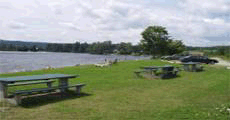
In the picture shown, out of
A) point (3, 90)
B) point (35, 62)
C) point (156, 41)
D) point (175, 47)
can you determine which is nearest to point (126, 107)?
point (3, 90)

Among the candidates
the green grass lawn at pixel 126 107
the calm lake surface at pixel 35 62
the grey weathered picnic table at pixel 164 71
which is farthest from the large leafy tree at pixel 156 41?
the green grass lawn at pixel 126 107

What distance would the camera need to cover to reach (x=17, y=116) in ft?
19.5

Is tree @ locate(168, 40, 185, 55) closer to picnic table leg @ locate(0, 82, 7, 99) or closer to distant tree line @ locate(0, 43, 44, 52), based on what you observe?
picnic table leg @ locate(0, 82, 7, 99)

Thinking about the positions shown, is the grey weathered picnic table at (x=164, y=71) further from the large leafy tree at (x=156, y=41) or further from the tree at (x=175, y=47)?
the tree at (x=175, y=47)

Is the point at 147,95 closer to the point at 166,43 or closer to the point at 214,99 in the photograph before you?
the point at 214,99

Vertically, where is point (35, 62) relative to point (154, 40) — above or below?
below

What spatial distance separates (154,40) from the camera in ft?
178

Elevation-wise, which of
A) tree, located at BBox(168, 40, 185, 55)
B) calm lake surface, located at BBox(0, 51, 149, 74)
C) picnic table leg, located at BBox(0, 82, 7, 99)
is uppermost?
tree, located at BBox(168, 40, 185, 55)

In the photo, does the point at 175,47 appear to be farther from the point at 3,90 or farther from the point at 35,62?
the point at 3,90

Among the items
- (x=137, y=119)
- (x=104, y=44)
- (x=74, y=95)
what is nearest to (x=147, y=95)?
(x=74, y=95)

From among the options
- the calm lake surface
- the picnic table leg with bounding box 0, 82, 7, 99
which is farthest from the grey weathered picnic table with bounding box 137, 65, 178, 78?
the calm lake surface

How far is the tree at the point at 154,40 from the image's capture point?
5388 cm

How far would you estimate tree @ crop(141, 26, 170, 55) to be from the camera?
53.9 m

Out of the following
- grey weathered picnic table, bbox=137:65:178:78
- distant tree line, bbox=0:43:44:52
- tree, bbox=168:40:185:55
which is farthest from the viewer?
distant tree line, bbox=0:43:44:52
